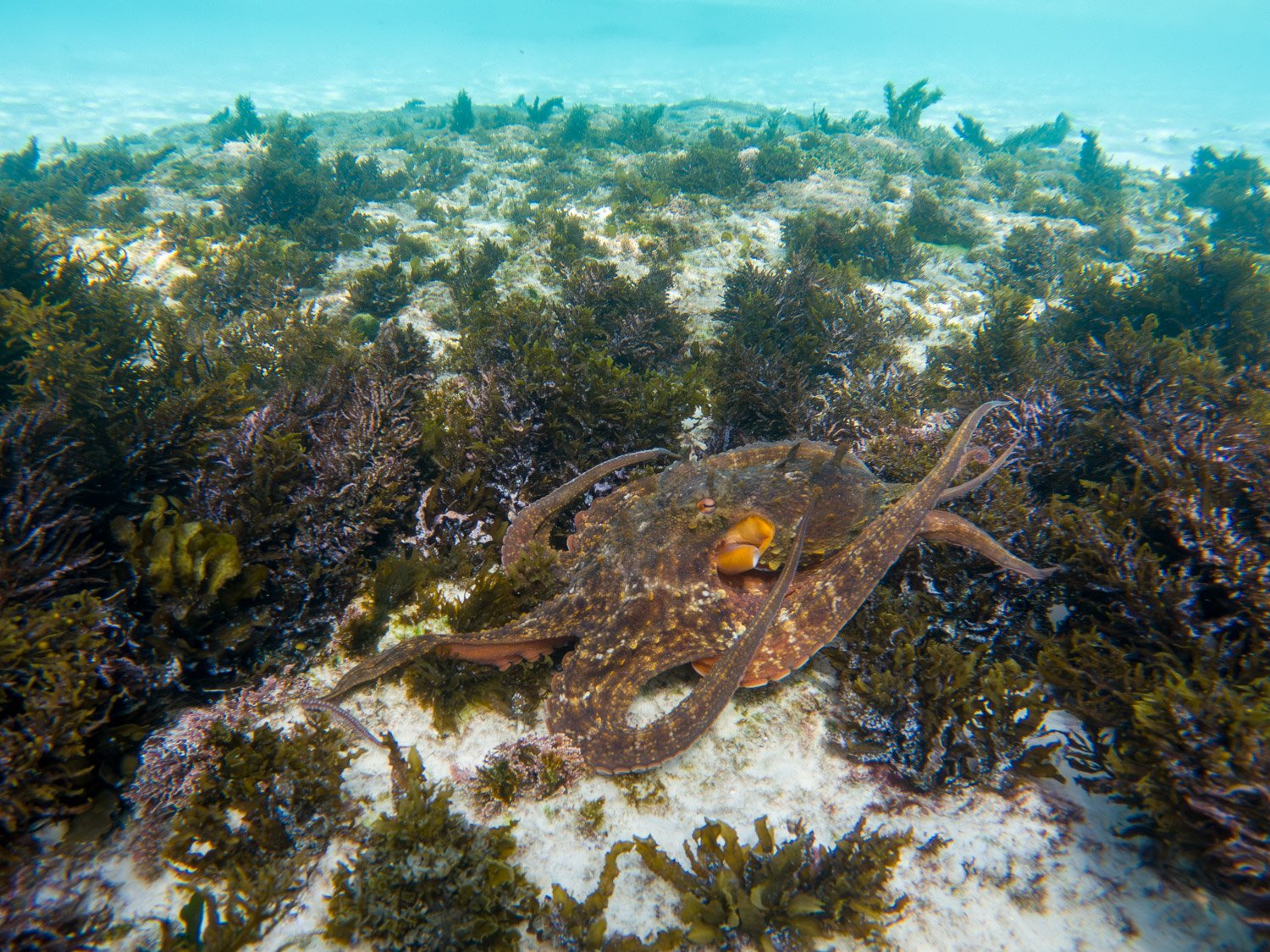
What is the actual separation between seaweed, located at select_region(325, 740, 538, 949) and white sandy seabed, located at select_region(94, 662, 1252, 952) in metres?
0.21

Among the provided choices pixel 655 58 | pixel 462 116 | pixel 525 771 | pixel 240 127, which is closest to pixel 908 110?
pixel 462 116

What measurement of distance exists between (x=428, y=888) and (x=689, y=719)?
5.83ft

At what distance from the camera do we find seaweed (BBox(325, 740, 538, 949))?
279 centimetres

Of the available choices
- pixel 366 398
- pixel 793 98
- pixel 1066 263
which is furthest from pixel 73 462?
pixel 793 98

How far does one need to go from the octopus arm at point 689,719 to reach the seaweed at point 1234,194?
22.7 meters

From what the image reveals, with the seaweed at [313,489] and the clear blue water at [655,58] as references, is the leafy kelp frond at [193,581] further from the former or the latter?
the clear blue water at [655,58]

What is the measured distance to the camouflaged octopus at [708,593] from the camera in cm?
335

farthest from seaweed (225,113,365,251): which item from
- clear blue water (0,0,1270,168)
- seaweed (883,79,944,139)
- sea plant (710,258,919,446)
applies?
clear blue water (0,0,1270,168)

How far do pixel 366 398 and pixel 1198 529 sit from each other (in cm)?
782

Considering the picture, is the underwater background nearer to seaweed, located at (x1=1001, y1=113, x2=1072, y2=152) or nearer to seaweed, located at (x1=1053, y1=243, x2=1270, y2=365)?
seaweed, located at (x1=1053, y1=243, x2=1270, y2=365)

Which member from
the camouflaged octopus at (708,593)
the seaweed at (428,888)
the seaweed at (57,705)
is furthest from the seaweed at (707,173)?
the seaweed at (428,888)

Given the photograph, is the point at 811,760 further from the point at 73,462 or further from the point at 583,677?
A: the point at 73,462

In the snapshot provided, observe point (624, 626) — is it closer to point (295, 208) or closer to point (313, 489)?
point (313, 489)

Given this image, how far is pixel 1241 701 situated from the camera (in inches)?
112
